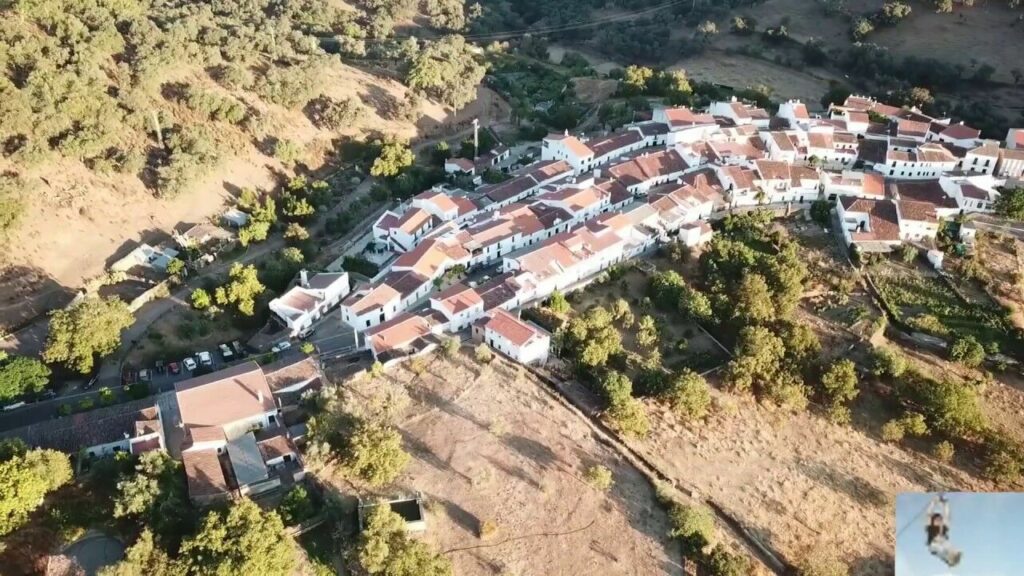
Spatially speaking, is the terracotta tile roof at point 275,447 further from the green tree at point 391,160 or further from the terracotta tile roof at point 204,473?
the green tree at point 391,160

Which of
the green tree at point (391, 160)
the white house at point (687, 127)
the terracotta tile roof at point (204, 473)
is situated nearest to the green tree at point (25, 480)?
the terracotta tile roof at point (204, 473)

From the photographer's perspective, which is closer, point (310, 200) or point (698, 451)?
point (698, 451)

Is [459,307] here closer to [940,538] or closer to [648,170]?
[648,170]

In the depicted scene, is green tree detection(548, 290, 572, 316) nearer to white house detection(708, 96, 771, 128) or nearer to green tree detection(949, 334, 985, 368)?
green tree detection(949, 334, 985, 368)

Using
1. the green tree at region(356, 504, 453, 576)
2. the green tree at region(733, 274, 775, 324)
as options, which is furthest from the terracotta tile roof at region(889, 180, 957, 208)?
the green tree at region(356, 504, 453, 576)

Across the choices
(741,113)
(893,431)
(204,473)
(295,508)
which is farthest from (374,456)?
(741,113)

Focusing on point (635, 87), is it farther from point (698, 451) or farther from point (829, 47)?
point (698, 451)

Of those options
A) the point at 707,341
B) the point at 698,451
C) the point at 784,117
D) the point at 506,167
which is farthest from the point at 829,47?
the point at 698,451
